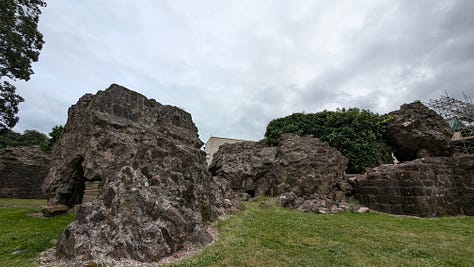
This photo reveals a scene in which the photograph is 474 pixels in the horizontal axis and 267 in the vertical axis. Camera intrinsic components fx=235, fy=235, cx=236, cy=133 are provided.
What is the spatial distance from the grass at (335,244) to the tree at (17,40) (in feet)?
48.2

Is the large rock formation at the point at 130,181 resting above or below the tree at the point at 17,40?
below

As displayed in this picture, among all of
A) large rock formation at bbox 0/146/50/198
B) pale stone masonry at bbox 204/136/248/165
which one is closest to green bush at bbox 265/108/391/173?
pale stone masonry at bbox 204/136/248/165

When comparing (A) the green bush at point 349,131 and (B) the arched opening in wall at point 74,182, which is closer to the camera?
(B) the arched opening in wall at point 74,182

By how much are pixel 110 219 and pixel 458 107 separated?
99.0ft

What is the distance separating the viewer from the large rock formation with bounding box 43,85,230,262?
14.1 ft

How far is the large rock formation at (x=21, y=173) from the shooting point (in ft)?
54.7

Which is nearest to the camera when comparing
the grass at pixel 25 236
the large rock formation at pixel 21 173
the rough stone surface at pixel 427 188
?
the grass at pixel 25 236

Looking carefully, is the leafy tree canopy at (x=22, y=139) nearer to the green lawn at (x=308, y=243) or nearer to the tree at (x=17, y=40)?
the tree at (x=17, y=40)

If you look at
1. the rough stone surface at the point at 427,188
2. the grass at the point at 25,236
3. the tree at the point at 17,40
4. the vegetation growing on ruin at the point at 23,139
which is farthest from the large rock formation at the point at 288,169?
the vegetation growing on ruin at the point at 23,139

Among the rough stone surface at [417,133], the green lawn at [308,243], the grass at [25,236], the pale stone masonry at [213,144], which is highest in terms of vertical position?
the pale stone masonry at [213,144]

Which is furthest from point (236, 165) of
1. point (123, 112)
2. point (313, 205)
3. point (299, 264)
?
point (299, 264)

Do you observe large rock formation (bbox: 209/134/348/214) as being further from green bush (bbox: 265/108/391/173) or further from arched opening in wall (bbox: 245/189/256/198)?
green bush (bbox: 265/108/391/173)

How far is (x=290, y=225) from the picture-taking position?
22.1ft

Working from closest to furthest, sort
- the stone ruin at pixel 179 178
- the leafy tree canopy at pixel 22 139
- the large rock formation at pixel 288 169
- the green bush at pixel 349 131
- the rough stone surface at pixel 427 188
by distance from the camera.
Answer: the stone ruin at pixel 179 178
the rough stone surface at pixel 427 188
the large rock formation at pixel 288 169
the green bush at pixel 349 131
the leafy tree canopy at pixel 22 139
